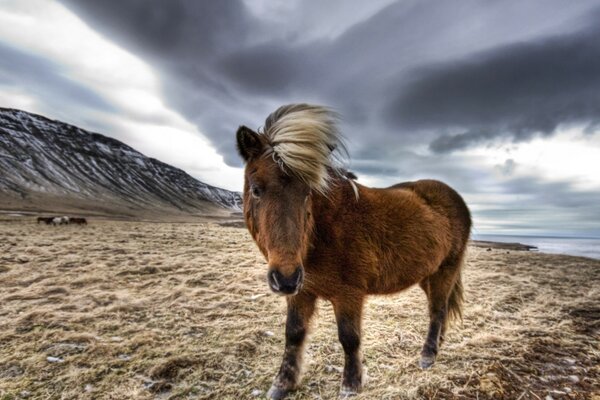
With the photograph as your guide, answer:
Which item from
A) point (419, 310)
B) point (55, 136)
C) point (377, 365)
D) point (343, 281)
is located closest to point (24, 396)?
point (343, 281)

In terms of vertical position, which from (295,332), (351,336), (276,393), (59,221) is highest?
(351,336)

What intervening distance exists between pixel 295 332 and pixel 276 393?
0.75 metres

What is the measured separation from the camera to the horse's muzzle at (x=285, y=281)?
2.60 metres

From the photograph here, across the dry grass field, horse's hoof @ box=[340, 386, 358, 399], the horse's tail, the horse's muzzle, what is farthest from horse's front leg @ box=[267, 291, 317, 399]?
the horse's tail

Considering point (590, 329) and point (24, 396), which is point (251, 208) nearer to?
point (24, 396)

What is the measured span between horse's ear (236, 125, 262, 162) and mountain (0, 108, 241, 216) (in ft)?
258

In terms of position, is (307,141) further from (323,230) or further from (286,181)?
(323,230)

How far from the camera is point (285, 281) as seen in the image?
2.60 m

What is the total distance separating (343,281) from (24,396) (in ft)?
13.2

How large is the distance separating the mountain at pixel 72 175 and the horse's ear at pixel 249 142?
78639 mm

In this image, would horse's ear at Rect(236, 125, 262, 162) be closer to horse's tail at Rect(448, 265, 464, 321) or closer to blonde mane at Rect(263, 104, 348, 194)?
blonde mane at Rect(263, 104, 348, 194)

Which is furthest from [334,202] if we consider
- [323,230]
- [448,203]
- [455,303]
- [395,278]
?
[455,303]

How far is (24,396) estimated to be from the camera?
11.0 ft

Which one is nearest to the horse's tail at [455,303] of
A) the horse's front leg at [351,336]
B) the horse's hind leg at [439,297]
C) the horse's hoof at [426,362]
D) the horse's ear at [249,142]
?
the horse's hind leg at [439,297]
